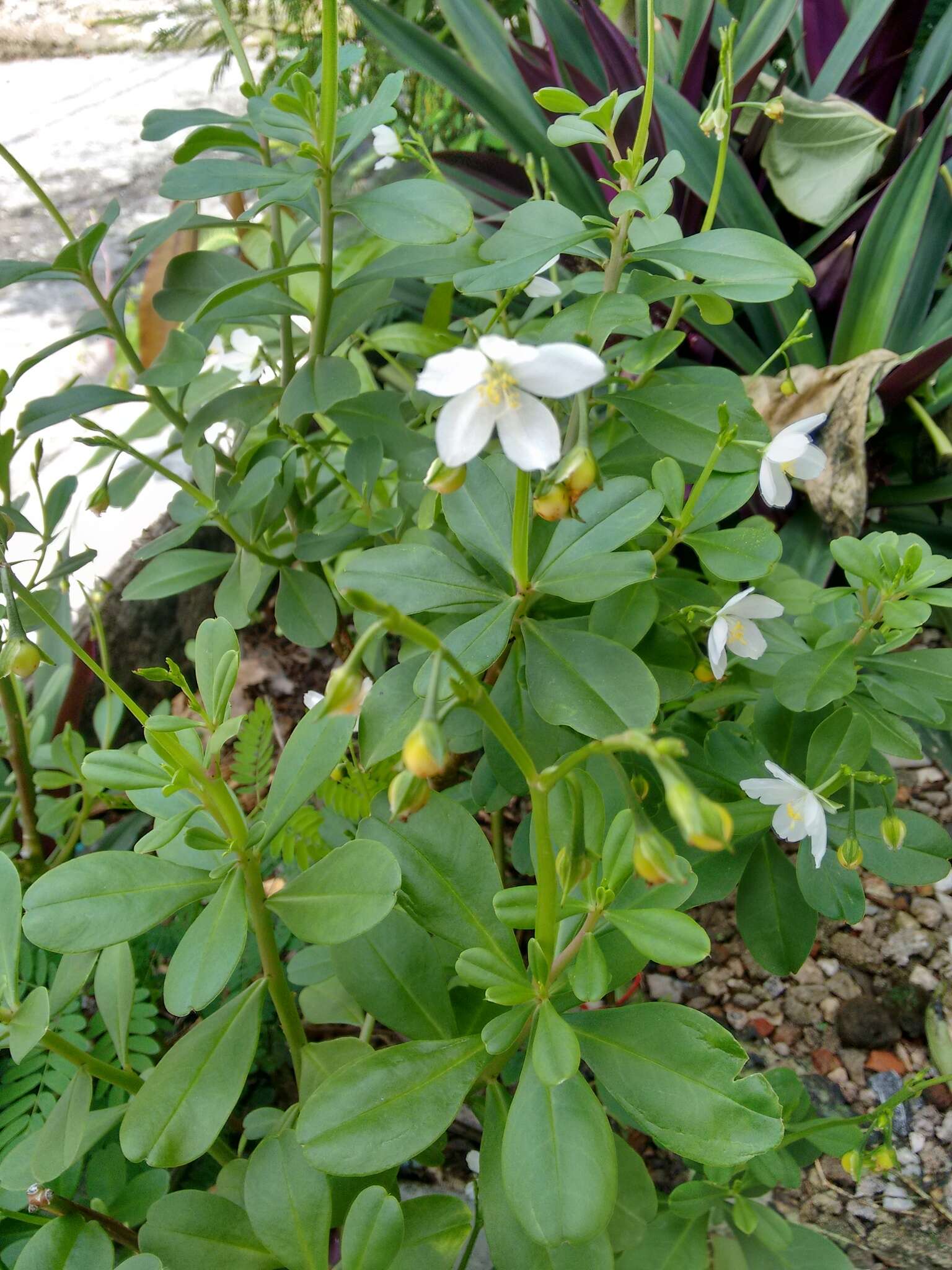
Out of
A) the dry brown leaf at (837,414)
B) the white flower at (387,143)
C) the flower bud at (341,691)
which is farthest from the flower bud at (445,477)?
the dry brown leaf at (837,414)

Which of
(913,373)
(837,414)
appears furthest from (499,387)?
(913,373)

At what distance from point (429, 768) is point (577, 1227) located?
338 millimetres

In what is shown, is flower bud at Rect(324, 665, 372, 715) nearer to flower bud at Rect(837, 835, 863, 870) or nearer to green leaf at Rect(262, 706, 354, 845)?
green leaf at Rect(262, 706, 354, 845)

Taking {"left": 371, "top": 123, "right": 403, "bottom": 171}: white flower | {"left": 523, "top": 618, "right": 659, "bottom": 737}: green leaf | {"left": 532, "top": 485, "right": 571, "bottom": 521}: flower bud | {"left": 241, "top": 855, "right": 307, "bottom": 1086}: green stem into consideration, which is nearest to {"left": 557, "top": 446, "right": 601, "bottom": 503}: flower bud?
{"left": 532, "top": 485, "right": 571, "bottom": 521}: flower bud

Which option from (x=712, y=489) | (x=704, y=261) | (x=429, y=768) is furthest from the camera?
(x=712, y=489)

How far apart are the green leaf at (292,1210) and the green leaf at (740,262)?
2.61 ft

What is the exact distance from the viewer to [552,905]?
64cm

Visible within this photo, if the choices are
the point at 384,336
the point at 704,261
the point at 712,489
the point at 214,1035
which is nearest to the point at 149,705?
the point at 384,336

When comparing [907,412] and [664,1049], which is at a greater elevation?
[664,1049]

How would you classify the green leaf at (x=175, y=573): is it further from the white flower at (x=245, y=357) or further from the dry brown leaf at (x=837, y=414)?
the dry brown leaf at (x=837, y=414)

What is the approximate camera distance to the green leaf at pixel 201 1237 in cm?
71

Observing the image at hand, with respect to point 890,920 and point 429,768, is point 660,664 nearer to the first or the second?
point 429,768

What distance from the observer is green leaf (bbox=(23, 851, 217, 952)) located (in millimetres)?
671

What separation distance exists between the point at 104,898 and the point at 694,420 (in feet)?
2.21
